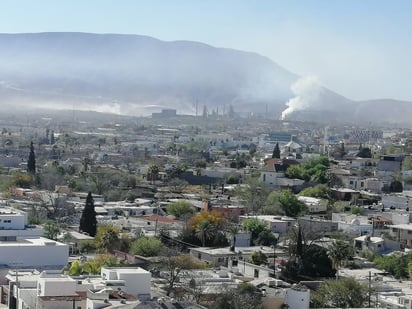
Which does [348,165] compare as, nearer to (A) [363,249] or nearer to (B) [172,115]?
(A) [363,249]

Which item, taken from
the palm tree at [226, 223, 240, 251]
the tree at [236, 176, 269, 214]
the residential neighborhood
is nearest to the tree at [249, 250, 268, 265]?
the residential neighborhood

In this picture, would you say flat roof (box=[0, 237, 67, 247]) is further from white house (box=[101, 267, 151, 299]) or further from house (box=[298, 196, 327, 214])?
house (box=[298, 196, 327, 214])

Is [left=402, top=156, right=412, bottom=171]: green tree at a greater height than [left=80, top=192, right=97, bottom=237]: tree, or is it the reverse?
[left=402, top=156, right=412, bottom=171]: green tree

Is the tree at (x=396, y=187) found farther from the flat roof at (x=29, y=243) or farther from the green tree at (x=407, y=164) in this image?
the flat roof at (x=29, y=243)

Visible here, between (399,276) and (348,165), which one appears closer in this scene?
(399,276)

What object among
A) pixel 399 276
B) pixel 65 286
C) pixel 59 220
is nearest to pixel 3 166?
pixel 59 220

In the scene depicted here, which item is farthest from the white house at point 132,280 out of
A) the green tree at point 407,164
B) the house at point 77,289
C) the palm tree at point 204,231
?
the green tree at point 407,164

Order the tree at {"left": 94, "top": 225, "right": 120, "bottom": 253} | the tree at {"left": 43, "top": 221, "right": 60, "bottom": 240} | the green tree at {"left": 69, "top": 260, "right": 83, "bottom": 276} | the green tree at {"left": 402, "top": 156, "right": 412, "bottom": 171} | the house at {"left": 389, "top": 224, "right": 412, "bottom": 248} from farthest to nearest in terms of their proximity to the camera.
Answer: the green tree at {"left": 402, "top": 156, "right": 412, "bottom": 171} → the house at {"left": 389, "top": 224, "right": 412, "bottom": 248} → the tree at {"left": 43, "top": 221, "right": 60, "bottom": 240} → the tree at {"left": 94, "top": 225, "right": 120, "bottom": 253} → the green tree at {"left": 69, "top": 260, "right": 83, "bottom": 276}

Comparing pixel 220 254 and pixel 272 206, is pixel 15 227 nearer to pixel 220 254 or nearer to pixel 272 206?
pixel 220 254
